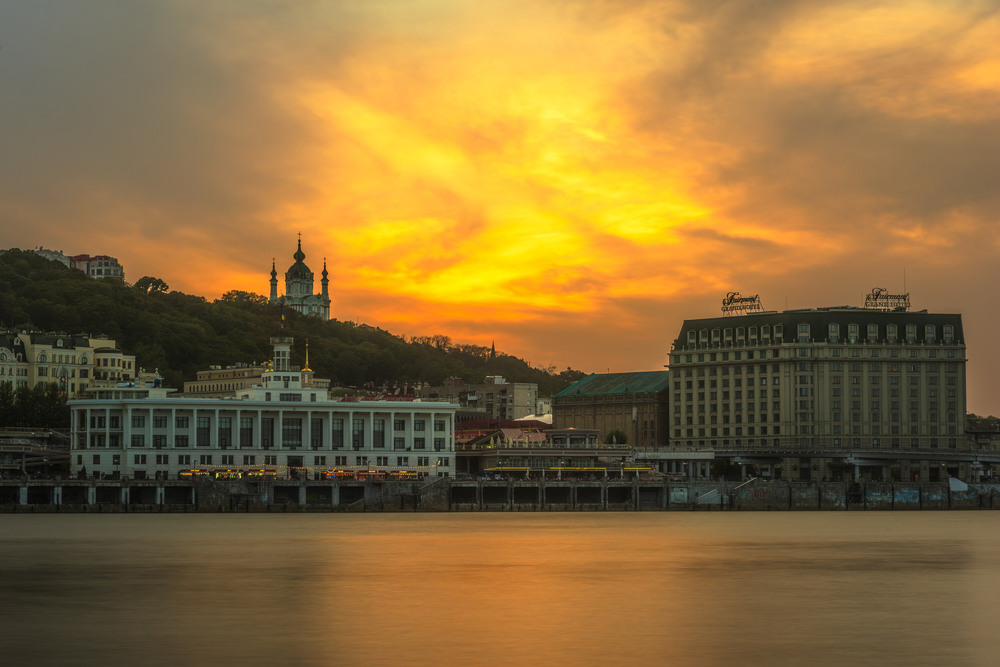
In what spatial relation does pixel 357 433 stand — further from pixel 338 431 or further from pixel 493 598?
pixel 493 598

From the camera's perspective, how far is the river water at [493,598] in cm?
5056

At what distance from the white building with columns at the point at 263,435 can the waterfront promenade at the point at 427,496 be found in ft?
Result: 19.2

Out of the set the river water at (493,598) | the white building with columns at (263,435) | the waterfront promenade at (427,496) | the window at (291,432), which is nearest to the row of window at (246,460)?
the white building with columns at (263,435)

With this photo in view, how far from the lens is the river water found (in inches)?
1991

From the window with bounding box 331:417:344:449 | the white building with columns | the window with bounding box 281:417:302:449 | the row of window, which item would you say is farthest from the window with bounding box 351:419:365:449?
the window with bounding box 281:417:302:449

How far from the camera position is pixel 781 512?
185 meters

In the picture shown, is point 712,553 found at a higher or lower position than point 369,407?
lower

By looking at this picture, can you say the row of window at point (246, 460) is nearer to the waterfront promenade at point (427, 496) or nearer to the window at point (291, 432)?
the window at point (291, 432)

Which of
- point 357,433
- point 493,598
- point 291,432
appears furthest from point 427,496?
point 493,598

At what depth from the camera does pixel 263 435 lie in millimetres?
188500

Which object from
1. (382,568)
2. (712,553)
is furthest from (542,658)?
(712,553)

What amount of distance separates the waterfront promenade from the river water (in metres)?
46.4

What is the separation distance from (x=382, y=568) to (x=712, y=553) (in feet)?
84.8

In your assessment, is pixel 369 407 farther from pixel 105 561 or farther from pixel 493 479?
pixel 105 561
